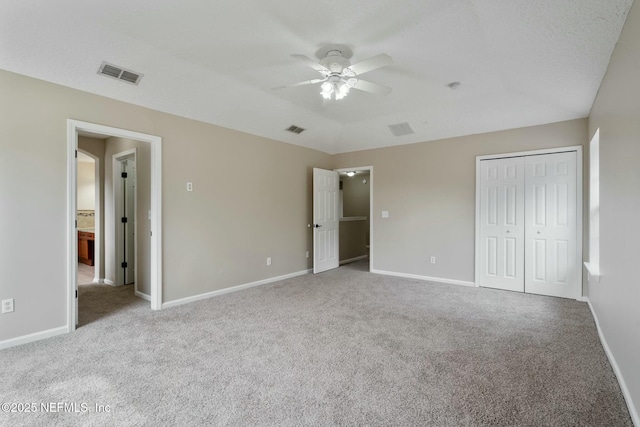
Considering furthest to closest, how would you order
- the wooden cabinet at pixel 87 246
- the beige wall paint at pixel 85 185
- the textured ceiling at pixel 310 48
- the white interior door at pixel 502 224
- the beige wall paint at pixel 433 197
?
1. the beige wall paint at pixel 85 185
2. the wooden cabinet at pixel 87 246
3. the beige wall paint at pixel 433 197
4. the white interior door at pixel 502 224
5. the textured ceiling at pixel 310 48

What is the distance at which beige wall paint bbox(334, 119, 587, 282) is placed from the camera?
460 cm

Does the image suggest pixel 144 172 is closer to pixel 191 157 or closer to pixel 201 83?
pixel 191 157

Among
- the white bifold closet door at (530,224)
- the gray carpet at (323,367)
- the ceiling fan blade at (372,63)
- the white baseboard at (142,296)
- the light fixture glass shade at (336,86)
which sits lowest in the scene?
the gray carpet at (323,367)

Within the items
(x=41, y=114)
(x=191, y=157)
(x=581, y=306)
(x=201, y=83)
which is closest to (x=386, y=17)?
(x=201, y=83)

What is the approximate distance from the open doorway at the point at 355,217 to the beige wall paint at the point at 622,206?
11.8 ft

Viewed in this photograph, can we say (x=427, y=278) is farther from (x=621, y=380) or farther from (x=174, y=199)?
(x=174, y=199)

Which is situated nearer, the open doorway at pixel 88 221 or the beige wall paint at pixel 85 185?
the open doorway at pixel 88 221

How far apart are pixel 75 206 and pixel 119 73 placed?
1.40 m

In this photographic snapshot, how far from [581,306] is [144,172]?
594 centimetres

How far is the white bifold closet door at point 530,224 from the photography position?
4113mm

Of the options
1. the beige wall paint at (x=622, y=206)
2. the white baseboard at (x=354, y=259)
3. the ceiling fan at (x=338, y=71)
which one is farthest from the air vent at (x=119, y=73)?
the white baseboard at (x=354, y=259)

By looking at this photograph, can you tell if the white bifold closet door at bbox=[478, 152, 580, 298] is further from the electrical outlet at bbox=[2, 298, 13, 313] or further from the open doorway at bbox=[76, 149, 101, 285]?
the open doorway at bbox=[76, 149, 101, 285]

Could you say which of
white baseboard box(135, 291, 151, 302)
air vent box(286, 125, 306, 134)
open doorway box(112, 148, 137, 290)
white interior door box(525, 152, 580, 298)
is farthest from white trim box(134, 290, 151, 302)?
white interior door box(525, 152, 580, 298)

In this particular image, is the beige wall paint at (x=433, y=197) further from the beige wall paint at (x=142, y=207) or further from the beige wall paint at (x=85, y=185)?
the beige wall paint at (x=85, y=185)
